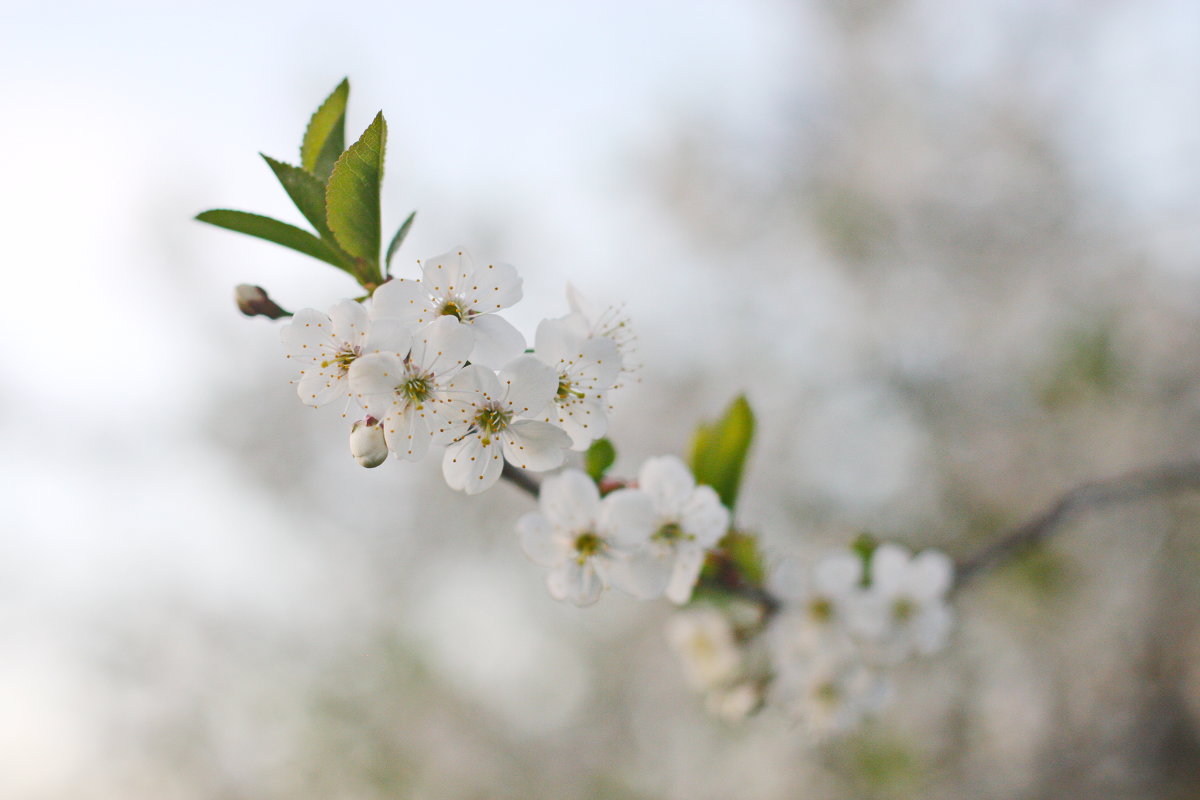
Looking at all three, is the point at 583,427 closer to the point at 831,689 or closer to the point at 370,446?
the point at 370,446

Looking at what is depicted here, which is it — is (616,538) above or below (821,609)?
below

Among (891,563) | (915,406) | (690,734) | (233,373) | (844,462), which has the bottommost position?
(891,563)

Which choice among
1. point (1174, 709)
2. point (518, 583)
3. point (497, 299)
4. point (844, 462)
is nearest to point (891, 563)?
point (497, 299)

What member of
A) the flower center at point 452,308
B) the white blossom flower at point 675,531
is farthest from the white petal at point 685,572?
the flower center at point 452,308

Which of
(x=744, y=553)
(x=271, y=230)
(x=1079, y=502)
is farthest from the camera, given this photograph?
(x=1079, y=502)

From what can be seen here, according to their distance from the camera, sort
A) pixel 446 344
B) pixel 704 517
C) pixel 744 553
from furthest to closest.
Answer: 1. pixel 744 553
2. pixel 704 517
3. pixel 446 344

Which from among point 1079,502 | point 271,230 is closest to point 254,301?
point 271,230

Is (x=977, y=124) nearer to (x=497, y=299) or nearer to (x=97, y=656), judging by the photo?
(x=497, y=299)
